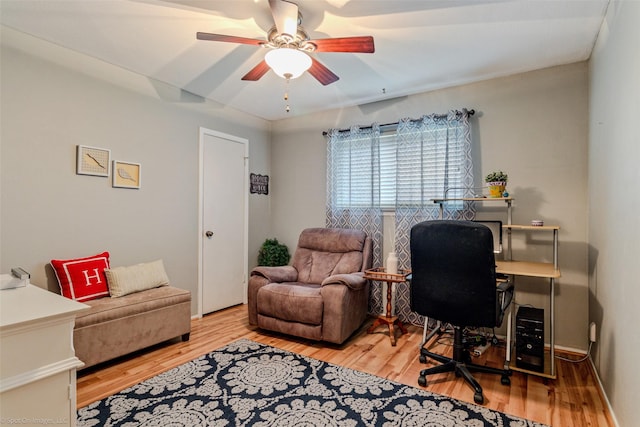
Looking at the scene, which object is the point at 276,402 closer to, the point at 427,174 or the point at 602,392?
the point at 602,392

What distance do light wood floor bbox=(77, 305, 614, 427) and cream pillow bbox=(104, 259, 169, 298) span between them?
21.6 inches

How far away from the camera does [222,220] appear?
401cm

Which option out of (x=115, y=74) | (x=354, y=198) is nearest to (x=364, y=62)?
(x=354, y=198)

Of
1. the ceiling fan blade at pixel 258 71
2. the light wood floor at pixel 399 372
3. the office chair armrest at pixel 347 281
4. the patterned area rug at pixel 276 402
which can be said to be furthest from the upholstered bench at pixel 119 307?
the ceiling fan blade at pixel 258 71

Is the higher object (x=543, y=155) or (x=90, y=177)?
(x=543, y=155)

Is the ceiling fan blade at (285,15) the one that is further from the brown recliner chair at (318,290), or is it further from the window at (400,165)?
the brown recliner chair at (318,290)

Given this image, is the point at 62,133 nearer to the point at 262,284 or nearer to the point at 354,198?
the point at 262,284

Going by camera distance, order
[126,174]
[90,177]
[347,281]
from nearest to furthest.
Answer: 1. [90,177]
2. [347,281]
3. [126,174]

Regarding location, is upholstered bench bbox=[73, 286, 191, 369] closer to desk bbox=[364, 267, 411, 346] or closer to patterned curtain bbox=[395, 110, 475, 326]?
desk bbox=[364, 267, 411, 346]

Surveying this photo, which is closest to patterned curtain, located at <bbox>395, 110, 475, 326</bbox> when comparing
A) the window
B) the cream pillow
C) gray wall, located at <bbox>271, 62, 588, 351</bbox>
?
the window

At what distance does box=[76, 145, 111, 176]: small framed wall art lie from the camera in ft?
8.98

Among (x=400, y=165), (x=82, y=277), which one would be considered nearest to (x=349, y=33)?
(x=400, y=165)

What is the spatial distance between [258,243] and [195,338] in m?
1.64

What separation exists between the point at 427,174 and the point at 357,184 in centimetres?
83
